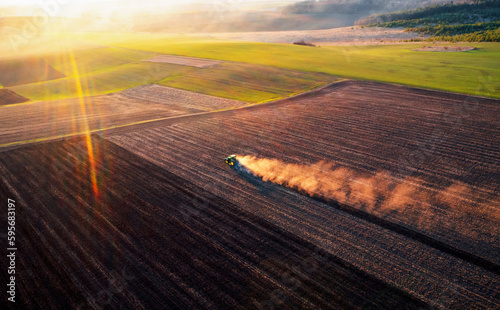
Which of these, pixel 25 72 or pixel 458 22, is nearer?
pixel 25 72

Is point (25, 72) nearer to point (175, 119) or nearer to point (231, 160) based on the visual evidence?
point (175, 119)

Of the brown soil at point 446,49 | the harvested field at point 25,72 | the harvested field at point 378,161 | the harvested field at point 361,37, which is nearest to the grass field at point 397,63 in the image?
the brown soil at point 446,49

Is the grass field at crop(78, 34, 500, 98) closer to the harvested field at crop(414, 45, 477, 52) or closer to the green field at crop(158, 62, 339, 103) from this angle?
the harvested field at crop(414, 45, 477, 52)

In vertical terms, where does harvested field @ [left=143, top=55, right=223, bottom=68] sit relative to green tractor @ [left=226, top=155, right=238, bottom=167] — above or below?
above

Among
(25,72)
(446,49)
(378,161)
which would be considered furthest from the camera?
(446,49)

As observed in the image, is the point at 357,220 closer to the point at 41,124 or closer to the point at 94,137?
the point at 94,137

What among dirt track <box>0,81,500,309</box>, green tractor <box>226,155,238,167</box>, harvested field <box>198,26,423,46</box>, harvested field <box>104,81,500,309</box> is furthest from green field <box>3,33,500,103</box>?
green tractor <box>226,155,238,167</box>

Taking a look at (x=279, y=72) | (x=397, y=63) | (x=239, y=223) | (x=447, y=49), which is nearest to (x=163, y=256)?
(x=239, y=223)
